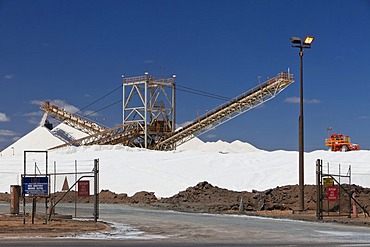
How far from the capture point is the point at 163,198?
4356 centimetres

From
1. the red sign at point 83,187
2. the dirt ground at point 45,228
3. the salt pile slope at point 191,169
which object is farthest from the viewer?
the salt pile slope at point 191,169

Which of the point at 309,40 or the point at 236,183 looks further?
the point at 236,183

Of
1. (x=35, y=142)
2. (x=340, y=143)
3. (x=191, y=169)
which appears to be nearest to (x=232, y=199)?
(x=191, y=169)

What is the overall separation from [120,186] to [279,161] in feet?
42.7

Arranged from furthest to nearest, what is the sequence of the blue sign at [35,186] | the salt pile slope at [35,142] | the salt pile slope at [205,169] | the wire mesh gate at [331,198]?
the salt pile slope at [35,142], the salt pile slope at [205,169], the wire mesh gate at [331,198], the blue sign at [35,186]

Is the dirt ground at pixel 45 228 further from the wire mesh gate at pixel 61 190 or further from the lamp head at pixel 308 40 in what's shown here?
the lamp head at pixel 308 40

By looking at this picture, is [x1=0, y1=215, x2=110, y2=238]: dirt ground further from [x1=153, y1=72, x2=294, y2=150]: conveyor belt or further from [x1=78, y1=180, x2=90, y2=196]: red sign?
[x1=153, y1=72, x2=294, y2=150]: conveyor belt

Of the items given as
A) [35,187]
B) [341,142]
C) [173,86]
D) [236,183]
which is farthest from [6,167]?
[35,187]

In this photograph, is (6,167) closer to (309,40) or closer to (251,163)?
(251,163)

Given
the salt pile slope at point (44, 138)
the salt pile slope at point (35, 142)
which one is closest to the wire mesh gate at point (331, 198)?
the salt pile slope at point (44, 138)

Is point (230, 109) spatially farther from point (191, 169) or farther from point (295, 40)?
point (295, 40)

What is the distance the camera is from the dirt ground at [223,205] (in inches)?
867

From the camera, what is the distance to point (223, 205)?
3675cm

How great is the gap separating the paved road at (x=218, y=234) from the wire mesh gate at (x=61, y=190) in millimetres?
2132
